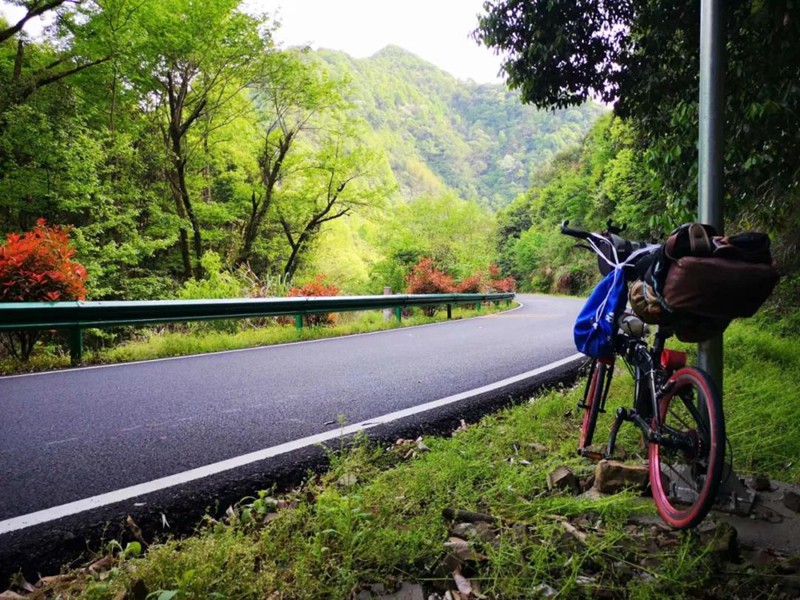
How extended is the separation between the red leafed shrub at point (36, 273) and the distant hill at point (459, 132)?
336 ft

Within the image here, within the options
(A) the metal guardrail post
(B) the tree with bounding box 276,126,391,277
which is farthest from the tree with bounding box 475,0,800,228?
(B) the tree with bounding box 276,126,391,277

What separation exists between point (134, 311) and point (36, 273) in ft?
5.14

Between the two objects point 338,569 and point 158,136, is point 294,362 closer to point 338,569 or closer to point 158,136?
point 338,569

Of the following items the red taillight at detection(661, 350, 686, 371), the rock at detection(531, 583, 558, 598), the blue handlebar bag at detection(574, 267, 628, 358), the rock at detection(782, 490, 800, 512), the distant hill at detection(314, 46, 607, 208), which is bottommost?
the rock at detection(531, 583, 558, 598)

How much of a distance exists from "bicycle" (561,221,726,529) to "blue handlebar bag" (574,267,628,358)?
0.06 meters

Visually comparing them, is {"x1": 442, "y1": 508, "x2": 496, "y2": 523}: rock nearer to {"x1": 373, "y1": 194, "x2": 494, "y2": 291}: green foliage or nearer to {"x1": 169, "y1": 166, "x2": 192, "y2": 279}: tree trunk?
{"x1": 169, "y1": 166, "x2": 192, "y2": 279}: tree trunk

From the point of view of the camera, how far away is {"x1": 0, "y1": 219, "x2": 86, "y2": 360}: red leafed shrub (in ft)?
20.5

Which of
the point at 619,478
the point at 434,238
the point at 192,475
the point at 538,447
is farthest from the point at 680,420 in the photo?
the point at 434,238

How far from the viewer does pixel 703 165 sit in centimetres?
252

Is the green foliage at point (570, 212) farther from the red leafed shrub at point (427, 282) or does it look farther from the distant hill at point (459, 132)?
the distant hill at point (459, 132)

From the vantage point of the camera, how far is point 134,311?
20.4ft

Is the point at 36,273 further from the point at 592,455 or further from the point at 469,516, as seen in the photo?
the point at 592,455

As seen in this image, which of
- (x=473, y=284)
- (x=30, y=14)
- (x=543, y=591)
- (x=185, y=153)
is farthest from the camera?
(x=473, y=284)

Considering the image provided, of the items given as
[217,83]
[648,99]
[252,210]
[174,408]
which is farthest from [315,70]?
[174,408]
